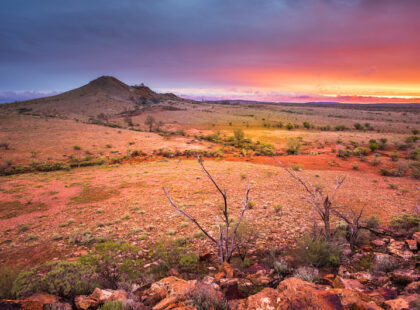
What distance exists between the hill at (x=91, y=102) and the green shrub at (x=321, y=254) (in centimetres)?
7357

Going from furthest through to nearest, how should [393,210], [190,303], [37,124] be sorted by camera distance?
1. [37,124]
2. [393,210]
3. [190,303]

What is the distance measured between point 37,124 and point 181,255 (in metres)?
40.4

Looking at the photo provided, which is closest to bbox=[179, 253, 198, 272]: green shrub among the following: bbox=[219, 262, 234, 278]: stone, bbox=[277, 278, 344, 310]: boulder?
bbox=[219, 262, 234, 278]: stone

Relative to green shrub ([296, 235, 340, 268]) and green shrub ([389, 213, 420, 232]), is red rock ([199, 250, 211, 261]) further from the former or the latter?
green shrub ([389, 213, 420, 232])

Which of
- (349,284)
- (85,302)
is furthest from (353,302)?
(85,302)

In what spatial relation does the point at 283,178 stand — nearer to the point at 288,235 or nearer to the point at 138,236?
the point at 288,235

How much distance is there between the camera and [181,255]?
5363mm

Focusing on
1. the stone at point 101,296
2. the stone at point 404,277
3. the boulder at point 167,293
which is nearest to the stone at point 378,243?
the stone at point 404,277

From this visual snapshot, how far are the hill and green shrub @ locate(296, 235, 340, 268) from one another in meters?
73.6

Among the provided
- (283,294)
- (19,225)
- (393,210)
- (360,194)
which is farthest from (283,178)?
(19,225)

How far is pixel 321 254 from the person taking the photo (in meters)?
4.95

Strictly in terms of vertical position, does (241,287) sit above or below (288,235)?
above

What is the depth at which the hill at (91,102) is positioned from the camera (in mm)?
74000

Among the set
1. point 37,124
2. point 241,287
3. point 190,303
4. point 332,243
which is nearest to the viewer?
point 190,303
